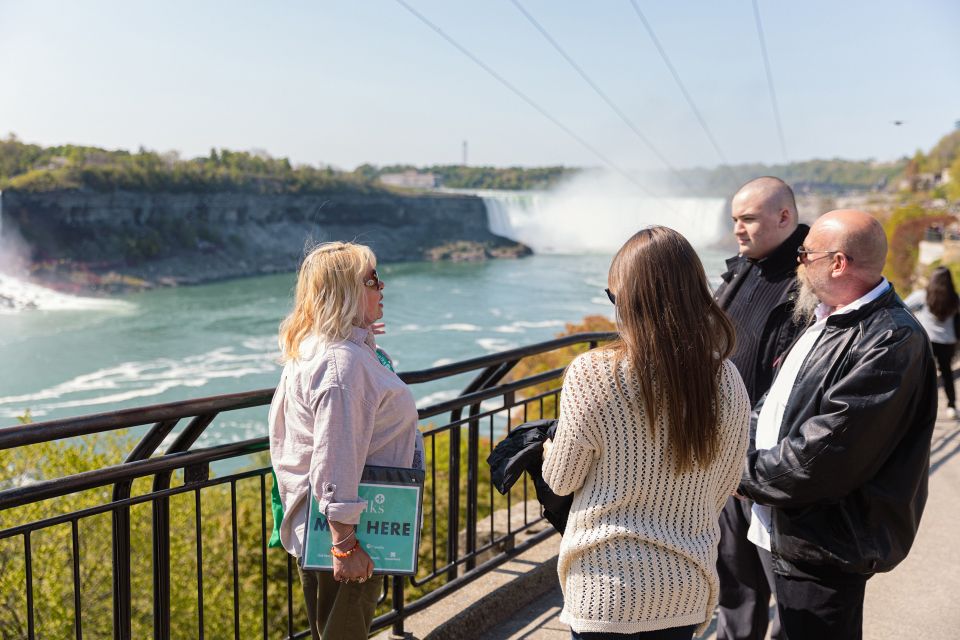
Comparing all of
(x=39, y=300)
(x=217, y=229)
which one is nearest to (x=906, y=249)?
(x=39, y=300)

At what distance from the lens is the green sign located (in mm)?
2236

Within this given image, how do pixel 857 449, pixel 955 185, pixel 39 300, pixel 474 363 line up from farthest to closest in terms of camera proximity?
pixel 955 185
pixel 39 300
pixel 474 363
pixel 857 449

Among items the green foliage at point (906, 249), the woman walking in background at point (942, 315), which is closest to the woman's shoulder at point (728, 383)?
the woman walking in background at point (942, 315)

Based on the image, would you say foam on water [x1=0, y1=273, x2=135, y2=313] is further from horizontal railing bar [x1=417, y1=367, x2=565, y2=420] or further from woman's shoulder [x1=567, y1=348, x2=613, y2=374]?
woman's shoulder [x1=567, y1=348, x2=613, y2=374]

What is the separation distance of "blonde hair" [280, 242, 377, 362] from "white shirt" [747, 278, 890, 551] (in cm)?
123

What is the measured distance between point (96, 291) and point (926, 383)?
73817mm

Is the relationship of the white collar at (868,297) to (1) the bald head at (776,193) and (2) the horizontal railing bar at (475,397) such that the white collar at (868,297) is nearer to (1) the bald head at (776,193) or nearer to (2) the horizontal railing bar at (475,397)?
(1) the bald head at (776,193)

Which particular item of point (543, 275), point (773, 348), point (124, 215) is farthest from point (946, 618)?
point (124, 215)

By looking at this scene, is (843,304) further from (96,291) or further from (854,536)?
(96,291)

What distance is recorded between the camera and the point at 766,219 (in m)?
3.12

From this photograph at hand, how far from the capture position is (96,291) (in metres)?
68.2

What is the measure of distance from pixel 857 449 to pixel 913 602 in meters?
2.15

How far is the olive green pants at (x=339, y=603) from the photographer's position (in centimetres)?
234

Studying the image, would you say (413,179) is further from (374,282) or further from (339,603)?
(339,603)
